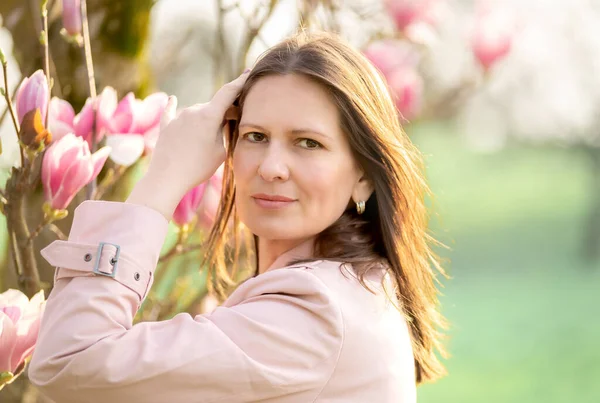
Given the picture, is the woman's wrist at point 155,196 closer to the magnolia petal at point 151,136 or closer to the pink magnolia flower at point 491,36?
the magnolia petal at point 151,136

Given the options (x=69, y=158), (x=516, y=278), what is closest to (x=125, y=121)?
(x=69, y=158)

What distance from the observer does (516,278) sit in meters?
7.69

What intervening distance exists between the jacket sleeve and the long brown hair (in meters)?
0.14

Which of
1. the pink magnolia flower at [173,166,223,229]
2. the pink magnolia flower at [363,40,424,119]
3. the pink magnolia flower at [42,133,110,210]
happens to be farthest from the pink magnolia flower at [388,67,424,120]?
the pink magnolia flower at [42,133,110,210]

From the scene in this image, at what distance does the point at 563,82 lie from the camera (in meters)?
7.74

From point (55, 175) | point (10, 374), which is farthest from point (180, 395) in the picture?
point (55, 175)

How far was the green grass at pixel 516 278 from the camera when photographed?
5.76m

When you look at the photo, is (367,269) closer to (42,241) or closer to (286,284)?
(286,284)

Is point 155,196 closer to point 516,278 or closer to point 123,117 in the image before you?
point 123,117

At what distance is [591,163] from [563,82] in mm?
1577

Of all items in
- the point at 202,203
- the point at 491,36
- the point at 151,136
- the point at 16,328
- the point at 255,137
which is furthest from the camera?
the point at 491,36

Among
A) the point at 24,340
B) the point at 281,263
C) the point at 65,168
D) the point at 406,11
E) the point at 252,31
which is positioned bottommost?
the point at 24,340

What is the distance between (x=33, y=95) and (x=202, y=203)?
478 millimetres

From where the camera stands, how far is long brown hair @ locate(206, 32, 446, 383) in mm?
1273
